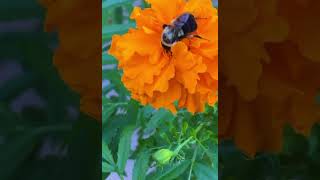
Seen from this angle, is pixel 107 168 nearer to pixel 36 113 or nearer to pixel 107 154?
pixel 107 154

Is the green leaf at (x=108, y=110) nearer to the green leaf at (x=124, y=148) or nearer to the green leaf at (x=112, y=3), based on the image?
the green leaf at (x=124, y=148)

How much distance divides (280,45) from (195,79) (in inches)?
6.4

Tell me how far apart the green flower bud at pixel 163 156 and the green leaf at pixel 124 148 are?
6 cm

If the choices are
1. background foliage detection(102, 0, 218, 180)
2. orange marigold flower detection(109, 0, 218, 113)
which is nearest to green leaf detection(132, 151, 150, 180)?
background foliage detection(102, 0, 218, 180)

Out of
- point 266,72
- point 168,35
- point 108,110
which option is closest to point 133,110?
point 108,110

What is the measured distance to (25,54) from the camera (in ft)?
3.17

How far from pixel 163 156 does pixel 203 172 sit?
84mm

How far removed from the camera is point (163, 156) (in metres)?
1.04

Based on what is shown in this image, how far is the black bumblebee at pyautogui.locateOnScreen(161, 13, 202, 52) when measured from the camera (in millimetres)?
1015

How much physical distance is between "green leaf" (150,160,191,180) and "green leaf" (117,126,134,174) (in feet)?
0.21

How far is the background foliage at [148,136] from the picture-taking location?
40.6 inches

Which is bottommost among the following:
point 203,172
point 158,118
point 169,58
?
point 203,172

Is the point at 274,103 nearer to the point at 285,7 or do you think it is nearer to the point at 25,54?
the point at 285,7

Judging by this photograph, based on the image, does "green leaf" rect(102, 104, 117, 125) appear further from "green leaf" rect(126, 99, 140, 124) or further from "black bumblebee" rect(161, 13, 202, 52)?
"black bumblebee" rect(161, 13, 202, 52)
